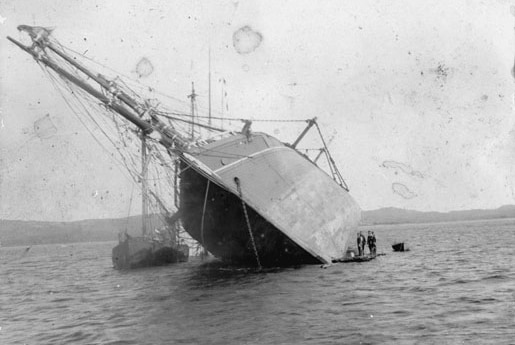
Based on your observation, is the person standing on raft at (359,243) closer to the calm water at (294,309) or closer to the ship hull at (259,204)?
the ship hull at (259,204)

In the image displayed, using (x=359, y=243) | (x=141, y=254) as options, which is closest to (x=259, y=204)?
(x=359, y=243)

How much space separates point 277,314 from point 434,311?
12.8 feet

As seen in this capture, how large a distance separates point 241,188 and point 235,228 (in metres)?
2.35

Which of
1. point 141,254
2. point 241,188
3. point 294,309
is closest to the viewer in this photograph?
point 294,309

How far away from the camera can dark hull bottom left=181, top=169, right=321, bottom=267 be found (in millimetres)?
20578

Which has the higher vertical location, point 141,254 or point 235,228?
point 235,228

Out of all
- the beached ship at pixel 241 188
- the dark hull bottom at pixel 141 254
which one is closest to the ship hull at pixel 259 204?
the beached ship at pixel 241 188

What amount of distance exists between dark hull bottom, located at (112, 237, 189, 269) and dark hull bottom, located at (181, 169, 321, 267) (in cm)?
1274

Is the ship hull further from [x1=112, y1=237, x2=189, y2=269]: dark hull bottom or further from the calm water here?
[x1=112, y1=237, x2=189, y2=269]: dark hull bottom

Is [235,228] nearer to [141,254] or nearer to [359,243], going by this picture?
[359,243]

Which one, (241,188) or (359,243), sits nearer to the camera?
(241,188)

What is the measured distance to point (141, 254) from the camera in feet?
120

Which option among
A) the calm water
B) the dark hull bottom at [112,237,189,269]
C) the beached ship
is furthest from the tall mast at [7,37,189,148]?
the dark hull bottom at [112,237,189,269]

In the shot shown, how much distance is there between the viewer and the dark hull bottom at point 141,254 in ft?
120
